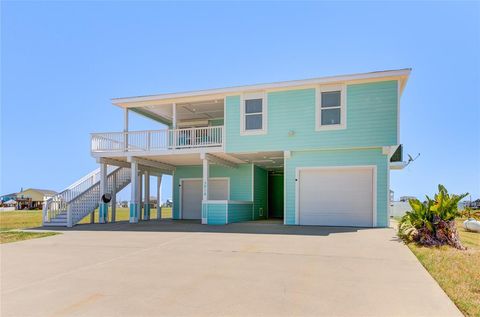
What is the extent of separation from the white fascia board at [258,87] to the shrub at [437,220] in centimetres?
505

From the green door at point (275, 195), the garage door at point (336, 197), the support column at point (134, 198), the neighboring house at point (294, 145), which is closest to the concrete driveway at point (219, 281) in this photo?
the garage door at point (336, 197)

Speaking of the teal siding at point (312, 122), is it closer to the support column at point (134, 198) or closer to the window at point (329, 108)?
the window at point (329, 108)

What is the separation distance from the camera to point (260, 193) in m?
18.4

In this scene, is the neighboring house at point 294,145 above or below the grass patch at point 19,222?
above

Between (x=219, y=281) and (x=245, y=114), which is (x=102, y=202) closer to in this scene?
(x=245, y=114)

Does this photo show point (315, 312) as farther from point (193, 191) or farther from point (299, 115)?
point (193, 191)

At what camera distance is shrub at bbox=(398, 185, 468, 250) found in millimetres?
7953

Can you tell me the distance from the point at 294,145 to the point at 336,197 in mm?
2671

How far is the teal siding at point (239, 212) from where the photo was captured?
14405mm

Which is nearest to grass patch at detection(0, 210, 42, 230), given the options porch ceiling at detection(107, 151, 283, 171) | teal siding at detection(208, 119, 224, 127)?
porch ceiling at detection(107, 151, 283, 171)

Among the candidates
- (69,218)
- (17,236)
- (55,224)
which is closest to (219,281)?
(17,236)

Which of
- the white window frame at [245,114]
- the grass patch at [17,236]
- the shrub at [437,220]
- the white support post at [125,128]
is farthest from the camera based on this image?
the white support post at [125,128]

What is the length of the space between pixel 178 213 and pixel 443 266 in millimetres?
14626

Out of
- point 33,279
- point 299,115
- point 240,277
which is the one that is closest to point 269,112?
point 299,115
